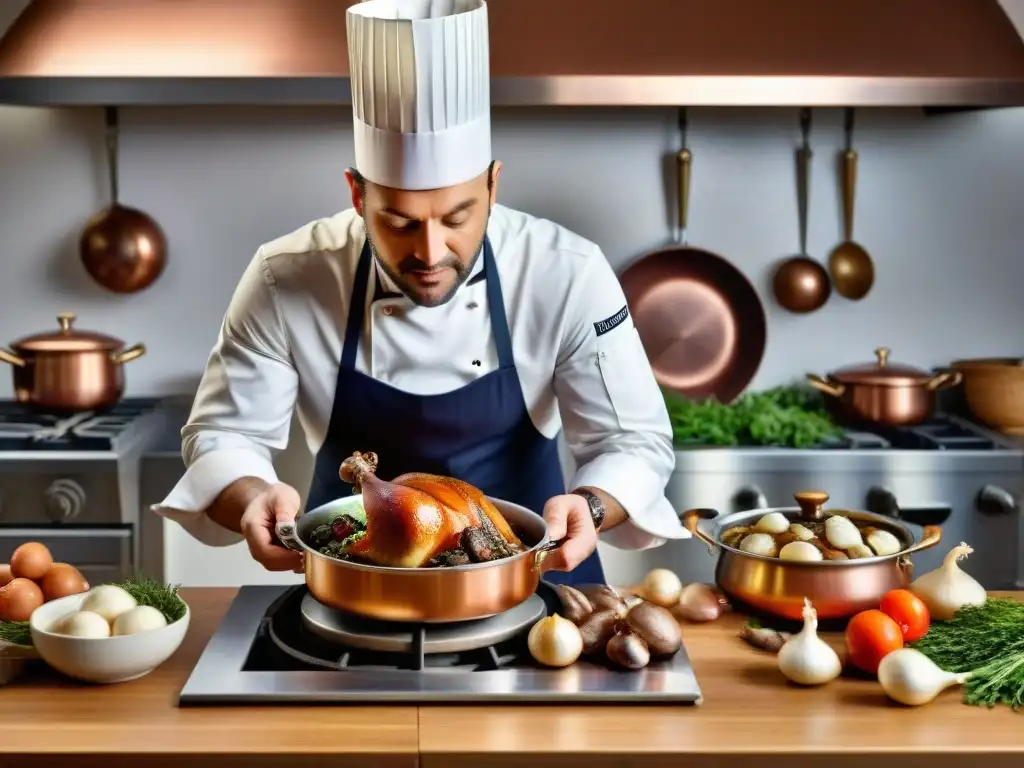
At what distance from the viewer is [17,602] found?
Answer: 62.2 inches

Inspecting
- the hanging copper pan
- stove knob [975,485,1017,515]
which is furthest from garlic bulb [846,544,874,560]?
the hanging copper pan

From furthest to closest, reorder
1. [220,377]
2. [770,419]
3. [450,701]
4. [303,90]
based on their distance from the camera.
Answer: [770,419], [303,90], [220,377], [450,701]

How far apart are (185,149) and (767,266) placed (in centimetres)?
152

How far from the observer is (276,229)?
10.8ft

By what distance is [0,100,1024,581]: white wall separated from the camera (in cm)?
326

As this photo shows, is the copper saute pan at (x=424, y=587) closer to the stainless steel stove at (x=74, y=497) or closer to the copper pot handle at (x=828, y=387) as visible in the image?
the stainless steel stove at (x=74, y=497)

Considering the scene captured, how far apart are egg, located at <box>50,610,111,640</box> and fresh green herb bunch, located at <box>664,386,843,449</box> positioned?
1.76m

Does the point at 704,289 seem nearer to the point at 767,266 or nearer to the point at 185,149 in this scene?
the point at 767,266

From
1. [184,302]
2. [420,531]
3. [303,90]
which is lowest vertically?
[420,531]

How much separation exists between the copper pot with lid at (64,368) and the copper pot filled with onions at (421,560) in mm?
1611

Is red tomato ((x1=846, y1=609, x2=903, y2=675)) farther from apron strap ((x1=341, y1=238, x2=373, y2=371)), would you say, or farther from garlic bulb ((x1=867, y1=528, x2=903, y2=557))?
apron strap ((x1=341, y1=238, x2=373, y2=371))

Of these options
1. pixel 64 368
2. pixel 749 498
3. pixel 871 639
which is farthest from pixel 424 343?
pixel 64 368

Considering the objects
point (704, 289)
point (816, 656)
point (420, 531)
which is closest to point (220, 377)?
point (420, 531)

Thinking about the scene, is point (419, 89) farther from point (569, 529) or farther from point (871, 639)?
point (871, 639)
